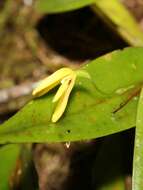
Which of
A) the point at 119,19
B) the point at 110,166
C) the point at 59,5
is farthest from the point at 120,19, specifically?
the point at 110,166

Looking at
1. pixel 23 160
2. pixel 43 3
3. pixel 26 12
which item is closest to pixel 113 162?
pixel 23 160

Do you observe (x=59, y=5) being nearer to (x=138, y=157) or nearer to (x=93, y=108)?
(x=93, y=108)

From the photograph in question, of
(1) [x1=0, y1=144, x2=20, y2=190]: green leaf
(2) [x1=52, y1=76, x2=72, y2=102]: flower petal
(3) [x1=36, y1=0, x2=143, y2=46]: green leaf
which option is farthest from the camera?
(3) [x1=36, y1=0, x2=143, y2=46]: green leaf

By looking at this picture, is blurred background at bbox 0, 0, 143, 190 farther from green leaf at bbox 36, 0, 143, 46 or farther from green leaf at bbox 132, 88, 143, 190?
green leaf at bbox 132, 88, 143, 190

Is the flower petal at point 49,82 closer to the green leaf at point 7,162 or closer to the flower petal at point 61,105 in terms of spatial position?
the flower petal at point 61,105

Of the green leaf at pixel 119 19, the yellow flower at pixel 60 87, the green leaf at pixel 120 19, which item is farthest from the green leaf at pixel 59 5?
the yellow flower at pixel 60 87

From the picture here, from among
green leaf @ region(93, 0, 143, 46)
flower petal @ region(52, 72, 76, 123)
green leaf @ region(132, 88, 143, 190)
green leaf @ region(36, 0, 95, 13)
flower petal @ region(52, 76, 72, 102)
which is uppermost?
flower petal @ region(52, 76, 72, 102)

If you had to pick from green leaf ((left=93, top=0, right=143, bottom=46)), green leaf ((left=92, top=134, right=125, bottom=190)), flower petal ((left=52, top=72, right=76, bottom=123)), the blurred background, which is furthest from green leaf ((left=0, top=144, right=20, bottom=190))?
green leaf ((left=93, top=0, right=143, bottom=46))
